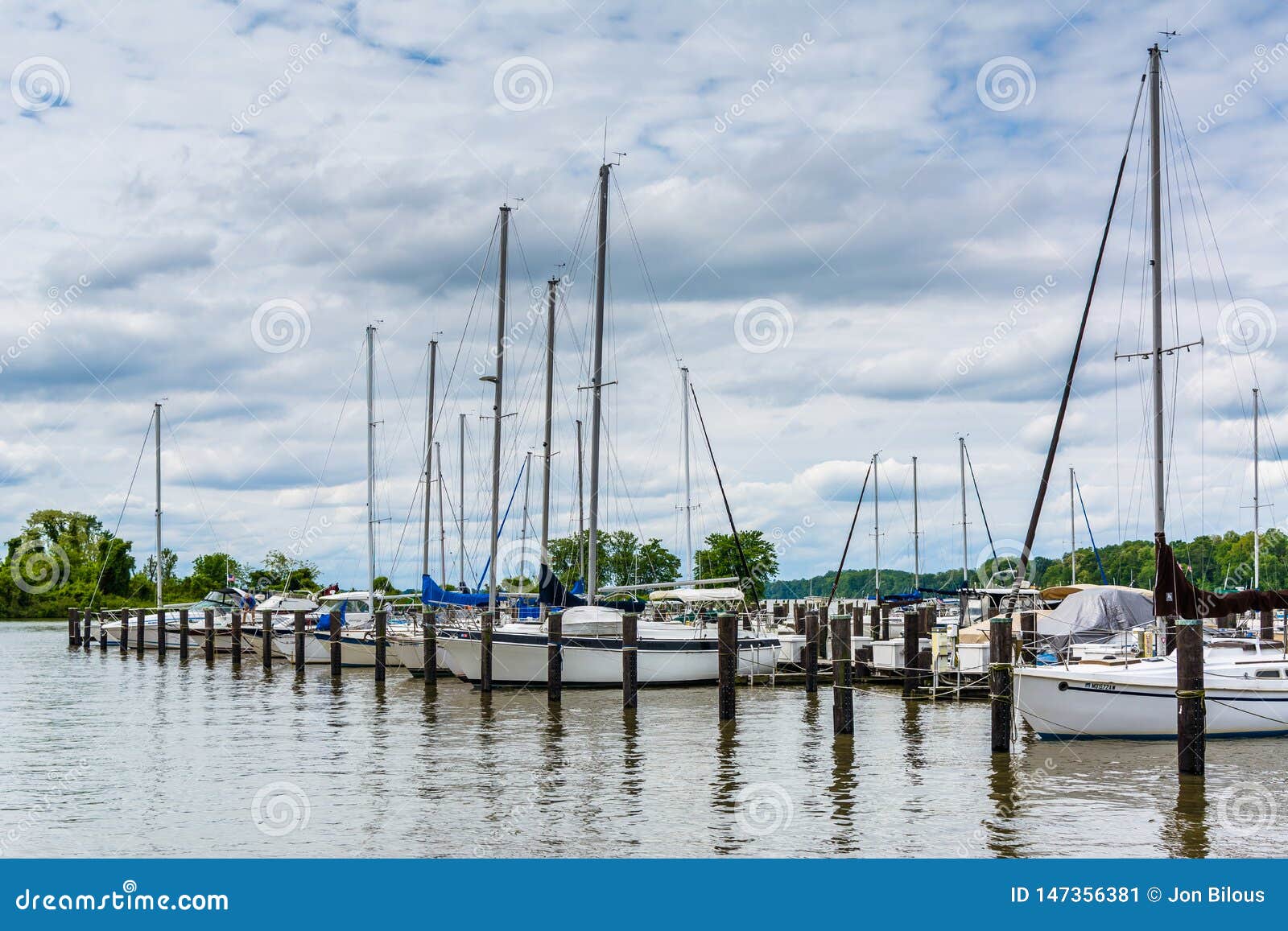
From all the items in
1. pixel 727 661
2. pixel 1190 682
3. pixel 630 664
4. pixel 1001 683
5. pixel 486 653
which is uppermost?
pixel 1190 682

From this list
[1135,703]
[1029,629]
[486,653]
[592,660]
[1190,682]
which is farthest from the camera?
[592,660]

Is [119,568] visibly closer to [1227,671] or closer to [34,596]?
[34,596]

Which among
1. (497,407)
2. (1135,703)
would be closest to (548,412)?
(497,407)

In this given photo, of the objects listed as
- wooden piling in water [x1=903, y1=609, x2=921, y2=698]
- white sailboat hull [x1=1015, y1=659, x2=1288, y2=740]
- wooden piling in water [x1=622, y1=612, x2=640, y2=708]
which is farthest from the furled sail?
wooden piling in water [x1=622, y1=612, x2=640, y2=708]

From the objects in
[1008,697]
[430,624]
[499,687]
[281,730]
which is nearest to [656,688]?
[499,687]

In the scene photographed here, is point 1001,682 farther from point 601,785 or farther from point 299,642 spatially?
point 299,642

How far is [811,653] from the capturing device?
3881 centimetres

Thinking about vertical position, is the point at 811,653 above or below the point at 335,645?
above

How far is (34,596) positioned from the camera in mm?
140000

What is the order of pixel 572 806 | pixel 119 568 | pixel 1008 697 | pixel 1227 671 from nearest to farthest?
pixel 572 806 → pixel 1008 697 → pixel 1227 671 → pixel 119 568

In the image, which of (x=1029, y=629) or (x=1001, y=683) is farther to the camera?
(x=1029, y=629)

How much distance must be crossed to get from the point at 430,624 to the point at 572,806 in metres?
24.0

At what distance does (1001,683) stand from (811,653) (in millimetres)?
16204
